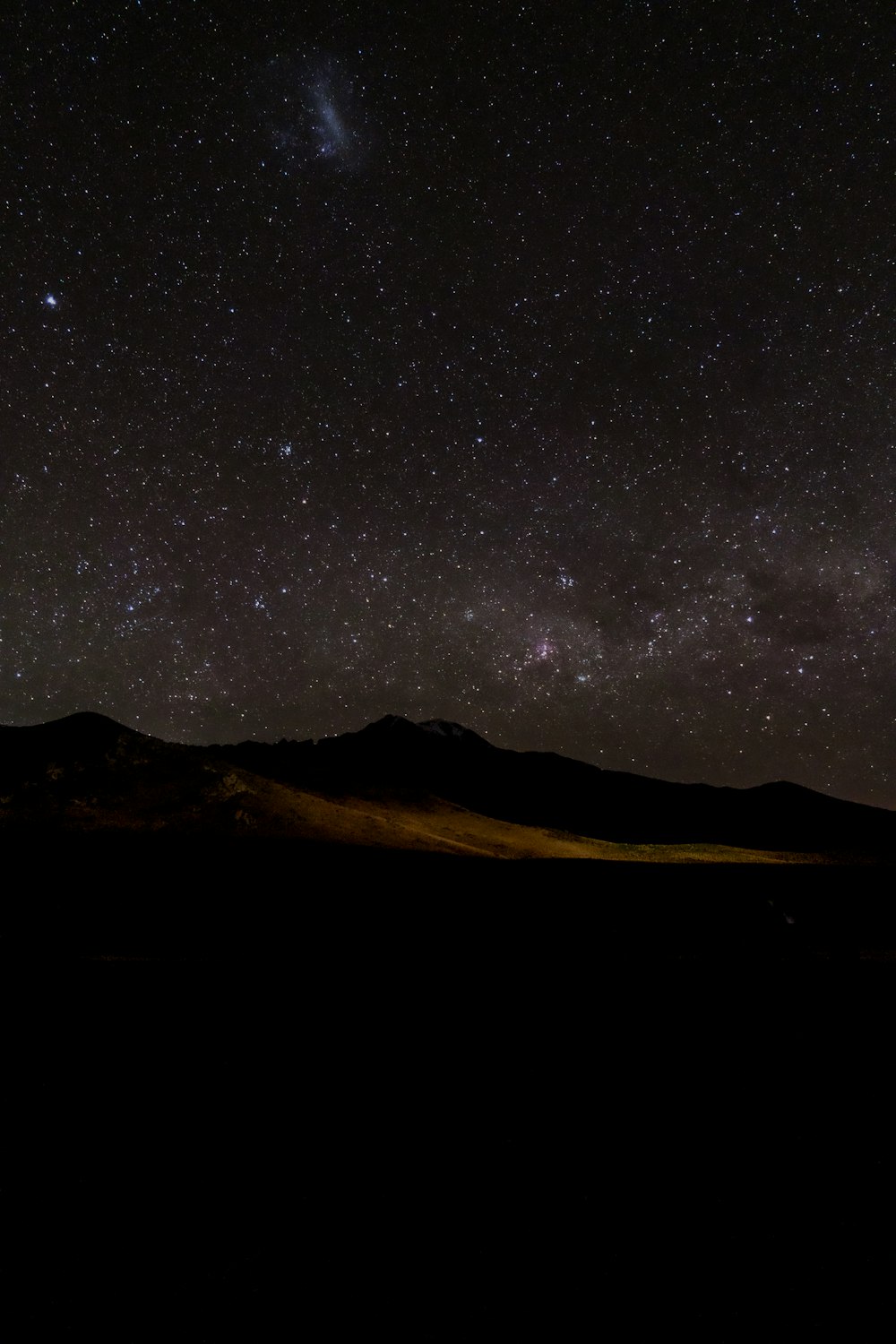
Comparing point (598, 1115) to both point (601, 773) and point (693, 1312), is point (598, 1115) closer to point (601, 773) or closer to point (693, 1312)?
point (693, 1312)

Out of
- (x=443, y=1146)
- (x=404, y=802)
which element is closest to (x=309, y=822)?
(x=404, y=802)

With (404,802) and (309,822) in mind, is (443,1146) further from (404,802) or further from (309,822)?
(404,802)

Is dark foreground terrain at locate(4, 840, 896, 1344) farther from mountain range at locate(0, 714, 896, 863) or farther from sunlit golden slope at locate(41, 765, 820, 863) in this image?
sunlit golden slope at locate(41, 765, 820, 863)

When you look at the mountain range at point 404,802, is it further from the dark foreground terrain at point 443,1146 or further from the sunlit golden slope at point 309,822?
the dark foreground terrain at point 443,1146

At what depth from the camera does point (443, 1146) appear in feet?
14.7

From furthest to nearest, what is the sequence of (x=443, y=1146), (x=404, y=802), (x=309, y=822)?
(x=404, y=802)
(x=309, y=822)
(x=443, y=1146)

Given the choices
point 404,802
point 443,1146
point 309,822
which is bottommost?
point 309,822

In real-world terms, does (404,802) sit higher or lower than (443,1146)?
higher

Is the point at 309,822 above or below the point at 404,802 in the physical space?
below

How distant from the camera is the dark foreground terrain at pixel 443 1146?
3.00m

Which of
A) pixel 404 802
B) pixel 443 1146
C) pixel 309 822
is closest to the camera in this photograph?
pixel 443 1146

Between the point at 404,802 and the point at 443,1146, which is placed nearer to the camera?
the point at 443,1146

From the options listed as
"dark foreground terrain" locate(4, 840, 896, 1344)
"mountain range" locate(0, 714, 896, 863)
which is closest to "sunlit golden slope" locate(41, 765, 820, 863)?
"mountain range" locate(0, 714, 896, 863)

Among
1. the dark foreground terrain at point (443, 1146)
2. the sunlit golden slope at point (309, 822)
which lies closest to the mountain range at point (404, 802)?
the sunlit golden slope at point (309, 822)
